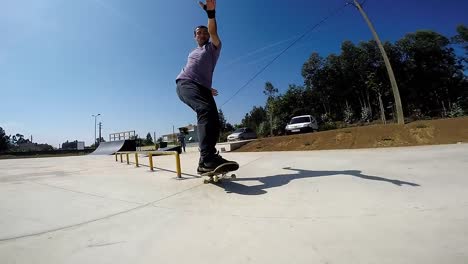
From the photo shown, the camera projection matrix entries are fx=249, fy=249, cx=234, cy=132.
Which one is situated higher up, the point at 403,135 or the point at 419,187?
the point at 403,135

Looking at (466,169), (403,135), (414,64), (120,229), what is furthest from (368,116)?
(120,229)

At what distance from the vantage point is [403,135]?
631cm

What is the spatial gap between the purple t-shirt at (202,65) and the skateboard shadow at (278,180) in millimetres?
1240

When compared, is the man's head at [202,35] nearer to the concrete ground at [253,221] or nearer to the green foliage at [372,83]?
the concrete ground at [253,221]

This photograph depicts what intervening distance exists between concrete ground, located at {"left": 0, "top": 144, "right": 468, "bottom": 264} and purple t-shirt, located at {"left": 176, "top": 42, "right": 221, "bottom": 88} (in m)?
1.27

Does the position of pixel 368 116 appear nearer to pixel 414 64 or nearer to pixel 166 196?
pixel 414 64

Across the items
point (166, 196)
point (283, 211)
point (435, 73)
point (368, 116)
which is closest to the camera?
point (283, 211)

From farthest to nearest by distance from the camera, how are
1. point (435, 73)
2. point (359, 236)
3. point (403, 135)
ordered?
1. point (435, 73)
2. point (403, 135)
3. point (359, 236)

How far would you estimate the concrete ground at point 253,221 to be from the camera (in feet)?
3.96

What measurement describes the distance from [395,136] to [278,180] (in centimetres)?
509

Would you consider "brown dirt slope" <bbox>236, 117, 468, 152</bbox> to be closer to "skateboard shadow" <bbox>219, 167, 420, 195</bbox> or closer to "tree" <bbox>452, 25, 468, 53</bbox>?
"skateboard shadow" <bbox>219, 167, 420, 195</bbox>

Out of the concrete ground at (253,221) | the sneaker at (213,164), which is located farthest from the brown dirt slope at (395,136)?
the sneaker at (213,164)

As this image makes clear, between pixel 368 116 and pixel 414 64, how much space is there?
16.1 meters

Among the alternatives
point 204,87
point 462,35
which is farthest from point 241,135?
point 462,35
